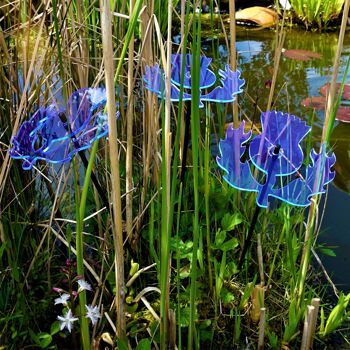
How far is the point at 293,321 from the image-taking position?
3.15ft

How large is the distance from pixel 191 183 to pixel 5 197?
40cm

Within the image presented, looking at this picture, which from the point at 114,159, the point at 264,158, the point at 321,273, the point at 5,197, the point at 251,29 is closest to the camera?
the point at 114,159

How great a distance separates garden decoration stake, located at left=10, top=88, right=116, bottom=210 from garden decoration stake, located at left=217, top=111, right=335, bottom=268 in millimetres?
237

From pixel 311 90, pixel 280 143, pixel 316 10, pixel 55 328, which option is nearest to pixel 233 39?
pixel 280 143

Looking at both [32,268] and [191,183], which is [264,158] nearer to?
[191,183]

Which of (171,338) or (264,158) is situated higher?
(264,158)

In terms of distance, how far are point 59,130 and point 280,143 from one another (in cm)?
38

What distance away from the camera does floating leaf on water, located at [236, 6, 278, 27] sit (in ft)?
10.8

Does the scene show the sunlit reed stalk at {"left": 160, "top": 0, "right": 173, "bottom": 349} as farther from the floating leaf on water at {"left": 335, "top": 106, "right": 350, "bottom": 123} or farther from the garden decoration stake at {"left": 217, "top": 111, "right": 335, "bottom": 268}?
the floating leaf on water at {"left": 335, "top": 106, "right": 350, "bottom": 123}

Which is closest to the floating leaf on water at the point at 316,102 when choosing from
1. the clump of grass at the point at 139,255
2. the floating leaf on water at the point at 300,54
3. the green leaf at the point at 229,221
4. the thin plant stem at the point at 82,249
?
the floating leaf on water at the point at 300,54

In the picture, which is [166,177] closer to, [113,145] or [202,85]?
[113,145]

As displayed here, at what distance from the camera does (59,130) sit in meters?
0.92

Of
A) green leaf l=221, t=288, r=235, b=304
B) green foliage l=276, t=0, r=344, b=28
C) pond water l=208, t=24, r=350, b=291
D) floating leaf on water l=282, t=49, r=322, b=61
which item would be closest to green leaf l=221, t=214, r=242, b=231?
green leaf l=221, t=288, r=235, b=304

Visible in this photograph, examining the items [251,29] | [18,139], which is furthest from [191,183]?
[251,29]
